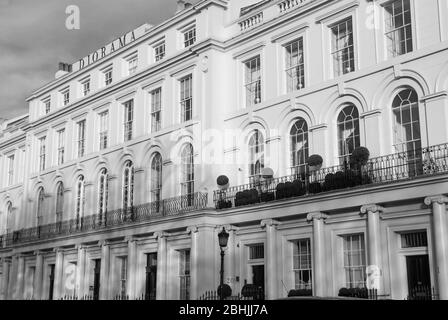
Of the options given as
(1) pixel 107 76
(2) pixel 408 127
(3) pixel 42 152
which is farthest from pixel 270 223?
(3) pixel 42 152

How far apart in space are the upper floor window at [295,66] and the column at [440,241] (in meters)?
8.07

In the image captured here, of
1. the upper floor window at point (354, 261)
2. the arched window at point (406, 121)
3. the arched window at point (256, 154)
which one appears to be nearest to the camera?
the arched window at point (406, 121)

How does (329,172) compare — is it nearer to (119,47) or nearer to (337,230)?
(337,230)

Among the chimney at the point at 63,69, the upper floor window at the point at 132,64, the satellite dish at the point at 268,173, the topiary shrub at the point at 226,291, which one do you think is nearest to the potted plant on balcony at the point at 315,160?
the satellite dish at the point at 268,173

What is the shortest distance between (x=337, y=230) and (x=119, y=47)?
17.5m

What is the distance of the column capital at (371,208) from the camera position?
18625 millimetres

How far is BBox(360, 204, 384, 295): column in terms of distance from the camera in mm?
18359

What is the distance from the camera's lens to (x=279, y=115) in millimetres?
23625

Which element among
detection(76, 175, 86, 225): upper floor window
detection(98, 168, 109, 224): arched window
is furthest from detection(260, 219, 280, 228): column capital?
detection(76, 175, 86, 225): upper floor window

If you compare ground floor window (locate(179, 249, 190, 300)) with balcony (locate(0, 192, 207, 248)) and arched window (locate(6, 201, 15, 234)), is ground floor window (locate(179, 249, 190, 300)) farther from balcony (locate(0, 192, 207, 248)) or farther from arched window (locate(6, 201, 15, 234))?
arched window (locate(6, 201, 15, 234))

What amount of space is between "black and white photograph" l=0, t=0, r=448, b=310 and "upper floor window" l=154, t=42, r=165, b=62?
0.07m

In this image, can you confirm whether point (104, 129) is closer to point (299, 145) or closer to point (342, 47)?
point (299, 145)

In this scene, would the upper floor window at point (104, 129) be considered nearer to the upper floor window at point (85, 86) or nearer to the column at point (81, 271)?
the upper floor window at point (85, 86)

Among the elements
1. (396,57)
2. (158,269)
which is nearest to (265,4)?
(396,57)
